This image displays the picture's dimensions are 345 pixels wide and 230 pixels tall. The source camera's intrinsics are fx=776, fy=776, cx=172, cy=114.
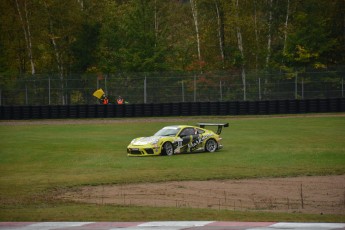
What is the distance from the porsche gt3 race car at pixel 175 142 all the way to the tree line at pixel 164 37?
33.3 meters

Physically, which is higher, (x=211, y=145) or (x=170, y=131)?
(x=170, y=131)

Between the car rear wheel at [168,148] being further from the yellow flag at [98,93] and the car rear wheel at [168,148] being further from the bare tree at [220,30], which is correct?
the bare tree at [220,30]

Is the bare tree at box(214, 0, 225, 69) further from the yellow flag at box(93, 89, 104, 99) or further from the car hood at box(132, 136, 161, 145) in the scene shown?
the car hood at box(132, 136, 161, 145)

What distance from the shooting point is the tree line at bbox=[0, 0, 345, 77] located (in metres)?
61.1

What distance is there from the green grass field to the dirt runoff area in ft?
2.90

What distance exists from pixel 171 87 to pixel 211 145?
2383 cm

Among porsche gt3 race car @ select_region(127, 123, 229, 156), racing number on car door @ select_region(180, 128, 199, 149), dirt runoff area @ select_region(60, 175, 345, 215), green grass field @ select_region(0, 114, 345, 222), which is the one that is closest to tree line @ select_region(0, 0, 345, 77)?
green grass field @ select_region(0, 114, 345, 222)

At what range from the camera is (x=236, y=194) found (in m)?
17.3

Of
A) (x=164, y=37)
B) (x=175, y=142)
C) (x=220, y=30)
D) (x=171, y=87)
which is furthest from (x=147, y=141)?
(x=164, y=37)

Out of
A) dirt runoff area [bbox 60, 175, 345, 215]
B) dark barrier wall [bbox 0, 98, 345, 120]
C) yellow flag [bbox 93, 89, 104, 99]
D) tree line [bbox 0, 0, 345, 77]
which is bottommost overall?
dirt runoff area [bbox 60, 175, 345, 215]

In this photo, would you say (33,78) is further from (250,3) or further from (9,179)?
(9,179)

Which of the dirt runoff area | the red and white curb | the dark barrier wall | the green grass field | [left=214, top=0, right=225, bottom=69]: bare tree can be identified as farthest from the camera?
[left=214, top=0, right=225, bottom=69]: bare tree

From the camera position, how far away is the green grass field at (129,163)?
1365 centimetres

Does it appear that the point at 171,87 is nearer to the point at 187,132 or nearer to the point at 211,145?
the point at 211,145
